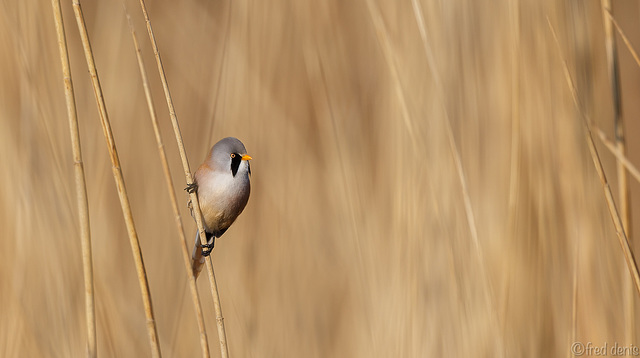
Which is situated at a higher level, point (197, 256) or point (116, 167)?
point (116, 167)

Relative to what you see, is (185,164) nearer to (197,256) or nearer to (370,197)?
(197,256)

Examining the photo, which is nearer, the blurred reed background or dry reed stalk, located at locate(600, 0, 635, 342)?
dry reed stalk, located at locate(600, 0, 635, 342)

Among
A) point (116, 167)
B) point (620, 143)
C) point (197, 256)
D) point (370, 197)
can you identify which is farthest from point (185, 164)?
point (370, 197)

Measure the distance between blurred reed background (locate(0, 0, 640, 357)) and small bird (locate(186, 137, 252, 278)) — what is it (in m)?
0.31

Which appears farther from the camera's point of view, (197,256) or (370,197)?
(370,197)

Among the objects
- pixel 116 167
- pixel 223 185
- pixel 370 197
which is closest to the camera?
pixel 116 167

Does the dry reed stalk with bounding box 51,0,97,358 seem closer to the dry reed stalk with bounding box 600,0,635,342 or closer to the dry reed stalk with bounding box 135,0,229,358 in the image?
the dry reed stalk with bounding box 135,0,229,358

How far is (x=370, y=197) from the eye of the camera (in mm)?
1492

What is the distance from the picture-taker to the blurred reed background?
1.15 m

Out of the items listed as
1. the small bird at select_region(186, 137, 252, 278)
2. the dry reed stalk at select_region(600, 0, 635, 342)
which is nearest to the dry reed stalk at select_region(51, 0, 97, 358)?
the small bird at select_region(186, 137, 252, 278)

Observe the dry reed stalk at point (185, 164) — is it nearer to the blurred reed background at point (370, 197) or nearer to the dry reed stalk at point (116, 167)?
the dry reed stalk at point (116, 167)

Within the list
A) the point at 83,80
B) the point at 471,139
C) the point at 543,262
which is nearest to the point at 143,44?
the point at 83,80

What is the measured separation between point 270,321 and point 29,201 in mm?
655

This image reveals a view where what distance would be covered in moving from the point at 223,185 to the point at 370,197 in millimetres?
639
